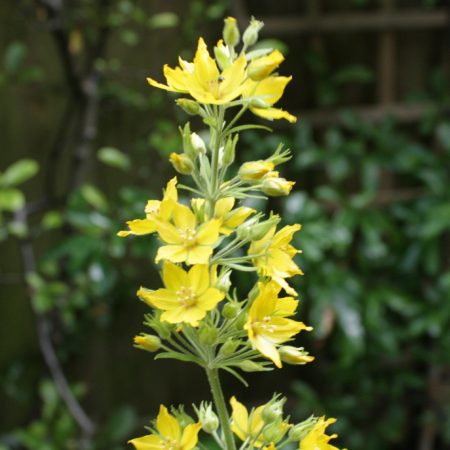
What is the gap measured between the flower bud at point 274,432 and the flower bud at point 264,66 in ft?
0.96

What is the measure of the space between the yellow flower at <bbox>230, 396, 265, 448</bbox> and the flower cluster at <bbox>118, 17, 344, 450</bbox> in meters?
0.03

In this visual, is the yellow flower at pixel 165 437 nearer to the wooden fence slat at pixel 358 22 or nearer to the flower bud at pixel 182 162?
the flower bud at pixel 182 162

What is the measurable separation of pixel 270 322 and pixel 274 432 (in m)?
0.10

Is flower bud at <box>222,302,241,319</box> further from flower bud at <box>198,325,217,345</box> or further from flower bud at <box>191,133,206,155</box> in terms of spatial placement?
flower bud at <box>191,133,206,155</box>

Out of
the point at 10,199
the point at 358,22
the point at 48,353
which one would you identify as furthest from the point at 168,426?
the point at 358,22

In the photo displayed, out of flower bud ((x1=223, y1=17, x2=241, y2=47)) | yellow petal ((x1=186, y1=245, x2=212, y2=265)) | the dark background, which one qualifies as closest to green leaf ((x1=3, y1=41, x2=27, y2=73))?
the dark background

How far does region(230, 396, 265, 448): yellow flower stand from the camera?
2.28ft

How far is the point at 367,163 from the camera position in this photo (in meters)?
2.19

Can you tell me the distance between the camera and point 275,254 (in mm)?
633

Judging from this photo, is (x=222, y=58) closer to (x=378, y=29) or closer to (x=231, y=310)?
(x=231, y=310)

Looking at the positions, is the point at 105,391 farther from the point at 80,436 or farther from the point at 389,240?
the point at 389,240

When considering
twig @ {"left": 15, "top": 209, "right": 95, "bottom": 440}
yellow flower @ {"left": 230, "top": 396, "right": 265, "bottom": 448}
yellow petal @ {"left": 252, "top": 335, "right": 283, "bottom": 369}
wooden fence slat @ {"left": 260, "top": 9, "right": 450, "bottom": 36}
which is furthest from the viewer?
wooden fence slat @ {"left": 260, "top": 9, "right": 450, "bottom": 36}

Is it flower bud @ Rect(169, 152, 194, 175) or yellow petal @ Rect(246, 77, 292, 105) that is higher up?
yellow petal @ Rect(246, 77, 292, 105)

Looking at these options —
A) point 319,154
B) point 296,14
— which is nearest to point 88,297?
point 319,154
